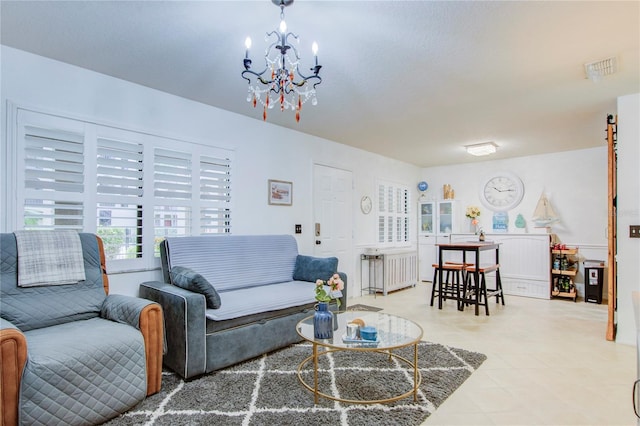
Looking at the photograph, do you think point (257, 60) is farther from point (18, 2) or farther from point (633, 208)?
point (633, 208)

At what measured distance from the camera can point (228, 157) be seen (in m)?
3.73

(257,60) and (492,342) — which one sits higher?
(257,60)

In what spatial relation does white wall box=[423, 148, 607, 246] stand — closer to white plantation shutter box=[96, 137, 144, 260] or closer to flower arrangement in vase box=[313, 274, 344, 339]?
flower arrangement in vase box=[313, 274, 344, 339]

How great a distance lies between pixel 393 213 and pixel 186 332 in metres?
4.66

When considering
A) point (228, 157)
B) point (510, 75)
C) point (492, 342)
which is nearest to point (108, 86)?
point (228, 157)

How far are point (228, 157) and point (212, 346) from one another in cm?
199

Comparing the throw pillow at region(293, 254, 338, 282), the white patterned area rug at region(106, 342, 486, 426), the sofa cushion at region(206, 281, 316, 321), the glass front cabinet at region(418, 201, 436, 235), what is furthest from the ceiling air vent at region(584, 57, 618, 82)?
the glass front cabinet at region(418, 201, 436, 235)

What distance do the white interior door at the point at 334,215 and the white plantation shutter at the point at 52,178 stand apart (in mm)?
2682

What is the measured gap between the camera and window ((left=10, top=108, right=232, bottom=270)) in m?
2.53

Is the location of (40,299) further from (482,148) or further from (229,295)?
(482,148)

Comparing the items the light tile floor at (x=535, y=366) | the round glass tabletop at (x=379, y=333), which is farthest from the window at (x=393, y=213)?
the round glass tabletop at (x=379, y=333)

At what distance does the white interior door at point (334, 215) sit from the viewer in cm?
476

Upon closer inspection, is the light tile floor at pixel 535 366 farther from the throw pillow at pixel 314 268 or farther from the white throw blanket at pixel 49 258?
the white throw blanket at pixel 49 258

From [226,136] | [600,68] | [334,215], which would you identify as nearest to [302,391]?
[226,136]
